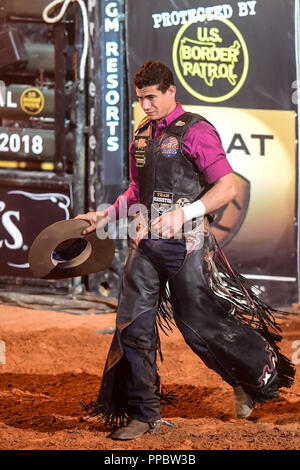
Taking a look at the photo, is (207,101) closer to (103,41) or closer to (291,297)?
(103,41)

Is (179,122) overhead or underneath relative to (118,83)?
underneath

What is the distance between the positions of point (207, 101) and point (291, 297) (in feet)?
7.39

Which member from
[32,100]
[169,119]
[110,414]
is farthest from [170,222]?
[32,100]

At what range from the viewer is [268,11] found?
7.26 meters

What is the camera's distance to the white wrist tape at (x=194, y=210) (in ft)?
12.2

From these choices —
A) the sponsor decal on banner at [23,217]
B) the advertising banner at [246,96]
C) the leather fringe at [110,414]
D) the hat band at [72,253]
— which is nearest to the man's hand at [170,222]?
the hat band at [72,253]

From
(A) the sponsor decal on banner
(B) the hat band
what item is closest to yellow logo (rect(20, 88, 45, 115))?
(A) the sponsor decal on banner

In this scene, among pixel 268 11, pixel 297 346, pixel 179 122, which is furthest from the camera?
pixel 268 11

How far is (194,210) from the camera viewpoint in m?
3.73

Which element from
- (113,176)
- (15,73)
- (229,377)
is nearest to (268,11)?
(113,176)

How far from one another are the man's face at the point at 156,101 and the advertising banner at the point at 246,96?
3591 mm

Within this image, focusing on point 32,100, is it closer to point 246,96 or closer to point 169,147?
point 246,96

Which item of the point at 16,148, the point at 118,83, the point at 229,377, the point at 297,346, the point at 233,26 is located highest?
the point at 233,26

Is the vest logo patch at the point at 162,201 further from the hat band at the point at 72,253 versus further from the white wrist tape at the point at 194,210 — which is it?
the hat band at the point at 72,253
